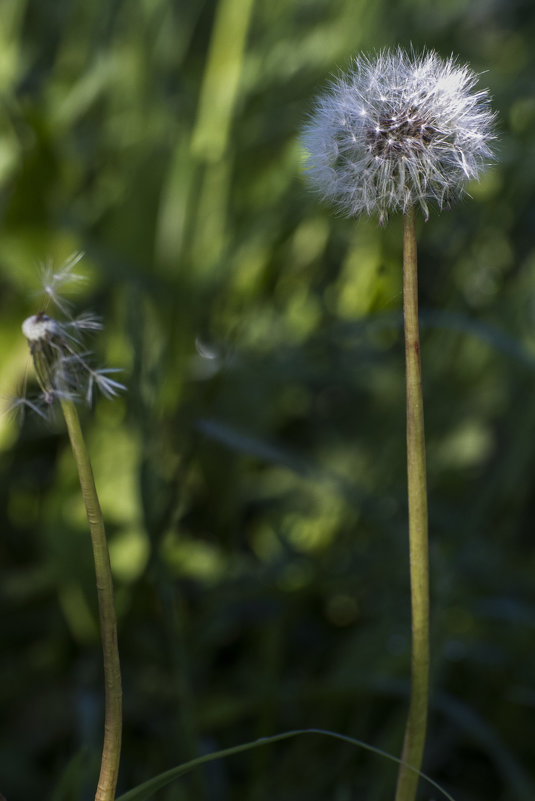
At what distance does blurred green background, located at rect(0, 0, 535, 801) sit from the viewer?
2.76 ft

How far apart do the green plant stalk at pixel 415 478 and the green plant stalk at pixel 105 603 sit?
0.10 metres

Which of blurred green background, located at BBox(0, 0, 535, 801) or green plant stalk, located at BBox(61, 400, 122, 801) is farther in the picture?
blurred green background, located at BBox(0, 0, 535, 801)

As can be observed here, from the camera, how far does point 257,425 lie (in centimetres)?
114

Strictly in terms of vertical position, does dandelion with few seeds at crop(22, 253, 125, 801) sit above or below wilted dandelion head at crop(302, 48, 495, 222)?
below

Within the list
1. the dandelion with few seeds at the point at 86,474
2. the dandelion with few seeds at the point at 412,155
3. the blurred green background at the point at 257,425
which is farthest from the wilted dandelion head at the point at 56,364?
the blurred green background at the point at 257,425

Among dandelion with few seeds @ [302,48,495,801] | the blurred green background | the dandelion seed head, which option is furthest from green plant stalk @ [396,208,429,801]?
the blurred green background

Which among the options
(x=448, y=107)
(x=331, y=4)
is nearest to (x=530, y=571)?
(x=448, y=107)

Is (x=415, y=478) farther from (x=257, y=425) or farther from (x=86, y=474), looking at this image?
(x=257, y=425)

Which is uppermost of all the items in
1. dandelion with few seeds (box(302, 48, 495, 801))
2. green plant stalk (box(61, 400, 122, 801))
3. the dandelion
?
dandelion with few seeds (box(302, 48, 495, 801))

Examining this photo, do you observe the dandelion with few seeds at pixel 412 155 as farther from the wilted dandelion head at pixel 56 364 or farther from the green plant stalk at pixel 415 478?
the wilted dandelion head at pixel 56 364

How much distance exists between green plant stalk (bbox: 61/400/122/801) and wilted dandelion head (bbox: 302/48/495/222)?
0.12 meters

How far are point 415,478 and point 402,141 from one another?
0.12 meters

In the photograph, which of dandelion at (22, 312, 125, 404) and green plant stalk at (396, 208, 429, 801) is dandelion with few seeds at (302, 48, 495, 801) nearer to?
green plant stalk at (396, 208, 429, 801)

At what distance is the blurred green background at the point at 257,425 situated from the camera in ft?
2.76
